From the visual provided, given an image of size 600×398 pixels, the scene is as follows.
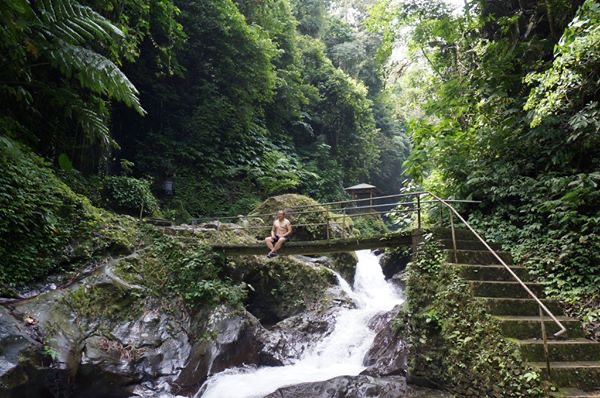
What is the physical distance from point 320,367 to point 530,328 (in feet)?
14.7

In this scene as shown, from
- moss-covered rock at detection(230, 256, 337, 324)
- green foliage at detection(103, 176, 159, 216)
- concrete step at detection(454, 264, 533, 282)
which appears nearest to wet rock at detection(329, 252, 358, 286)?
moss-covered rock at detection(230, 256, 337, 324)

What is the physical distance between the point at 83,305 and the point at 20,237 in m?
1.52

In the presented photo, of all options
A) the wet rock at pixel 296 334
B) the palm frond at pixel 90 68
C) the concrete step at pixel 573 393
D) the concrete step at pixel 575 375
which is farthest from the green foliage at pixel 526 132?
the palm frond at pixel 90 68

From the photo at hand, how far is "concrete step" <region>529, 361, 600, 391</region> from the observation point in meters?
4.36

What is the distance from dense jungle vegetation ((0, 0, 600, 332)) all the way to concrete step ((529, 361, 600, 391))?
1.24m

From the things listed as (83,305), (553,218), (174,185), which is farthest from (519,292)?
(174,185)

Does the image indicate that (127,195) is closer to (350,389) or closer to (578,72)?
(350,389)

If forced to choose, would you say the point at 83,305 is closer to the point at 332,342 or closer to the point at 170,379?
the point at 170,379

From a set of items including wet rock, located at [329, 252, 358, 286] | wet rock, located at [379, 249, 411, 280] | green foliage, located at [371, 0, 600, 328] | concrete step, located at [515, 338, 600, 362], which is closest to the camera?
concrete step, located at [515, 338, 600, 362]

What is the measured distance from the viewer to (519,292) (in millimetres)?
5914

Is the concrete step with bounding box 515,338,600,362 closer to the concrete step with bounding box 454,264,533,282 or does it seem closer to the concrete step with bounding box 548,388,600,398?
the concrete step with bounding box 548,388,600,398

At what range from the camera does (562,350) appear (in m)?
4.79

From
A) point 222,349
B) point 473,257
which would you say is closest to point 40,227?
point 222,349

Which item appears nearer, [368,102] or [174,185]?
[174,185]
